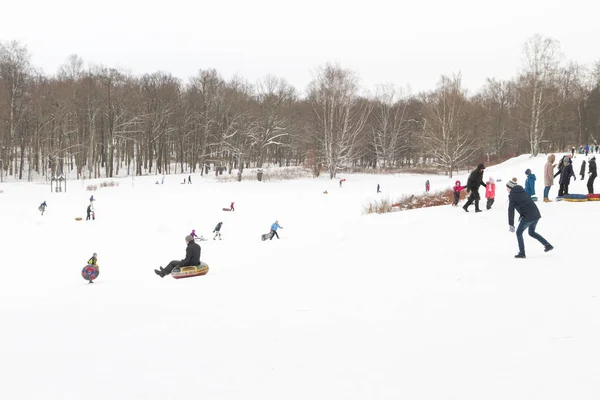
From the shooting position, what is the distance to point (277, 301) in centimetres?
706

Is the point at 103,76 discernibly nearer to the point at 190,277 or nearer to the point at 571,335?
the point at 190,277

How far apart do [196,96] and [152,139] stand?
10.1m

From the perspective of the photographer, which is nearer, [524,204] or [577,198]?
[524,204]

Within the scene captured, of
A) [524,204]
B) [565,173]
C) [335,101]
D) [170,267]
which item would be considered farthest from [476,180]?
[335,101]

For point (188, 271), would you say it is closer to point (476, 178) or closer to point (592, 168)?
point (476, 178)

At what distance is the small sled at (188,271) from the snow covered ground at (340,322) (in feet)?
1.78

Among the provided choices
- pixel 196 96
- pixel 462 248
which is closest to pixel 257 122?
pixel 196 96

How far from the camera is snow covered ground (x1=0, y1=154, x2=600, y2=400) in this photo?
13.5ft

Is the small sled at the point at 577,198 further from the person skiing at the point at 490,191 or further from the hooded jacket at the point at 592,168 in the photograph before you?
the person skiing at the point at 490,191

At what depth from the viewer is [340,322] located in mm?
5840

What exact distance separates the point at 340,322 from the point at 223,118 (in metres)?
52.3

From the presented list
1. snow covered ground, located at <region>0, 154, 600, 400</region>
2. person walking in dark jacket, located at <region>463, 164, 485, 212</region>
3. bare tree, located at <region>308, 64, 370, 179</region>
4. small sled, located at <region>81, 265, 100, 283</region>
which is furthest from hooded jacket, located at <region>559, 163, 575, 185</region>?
bare tree, located at <region>308, 64, 370, 179</region>

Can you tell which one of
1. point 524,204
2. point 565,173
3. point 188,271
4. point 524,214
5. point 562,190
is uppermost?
point 565,173

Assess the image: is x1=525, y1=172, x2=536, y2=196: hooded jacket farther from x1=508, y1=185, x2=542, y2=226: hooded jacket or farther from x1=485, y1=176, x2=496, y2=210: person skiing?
x1=508, y1=185, x2=542, y2=226: hooded jacket
